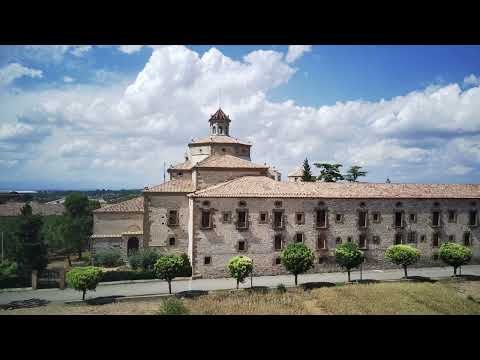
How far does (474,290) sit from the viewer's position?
2084 centimetres

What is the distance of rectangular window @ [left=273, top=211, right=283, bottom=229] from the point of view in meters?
24.1

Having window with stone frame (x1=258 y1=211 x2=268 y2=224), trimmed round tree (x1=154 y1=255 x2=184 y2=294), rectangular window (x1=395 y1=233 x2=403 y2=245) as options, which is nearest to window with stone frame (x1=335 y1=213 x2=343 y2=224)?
rectangular window (x1=395 y1=233 x2=403 y2=245)

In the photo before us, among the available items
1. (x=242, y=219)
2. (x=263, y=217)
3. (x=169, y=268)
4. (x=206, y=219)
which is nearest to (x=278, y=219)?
(x=263, y=217)

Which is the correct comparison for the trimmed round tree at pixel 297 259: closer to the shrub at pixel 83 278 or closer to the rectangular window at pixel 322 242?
the rectangular window at pixel 322 242

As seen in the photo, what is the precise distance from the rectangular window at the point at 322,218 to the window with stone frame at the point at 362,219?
2741 mm

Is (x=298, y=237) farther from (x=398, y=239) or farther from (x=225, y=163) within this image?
(x=225, y=163)

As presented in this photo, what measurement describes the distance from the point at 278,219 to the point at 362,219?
21.4 feet

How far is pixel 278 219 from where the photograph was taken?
24.3 metres

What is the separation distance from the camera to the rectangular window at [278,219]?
24.1 m

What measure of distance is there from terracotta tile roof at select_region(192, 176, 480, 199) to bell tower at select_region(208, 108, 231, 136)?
10.7m

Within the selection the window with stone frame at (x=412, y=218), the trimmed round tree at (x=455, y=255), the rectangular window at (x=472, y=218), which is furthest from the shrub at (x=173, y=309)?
the rectangular window at (x=472, y=218)
